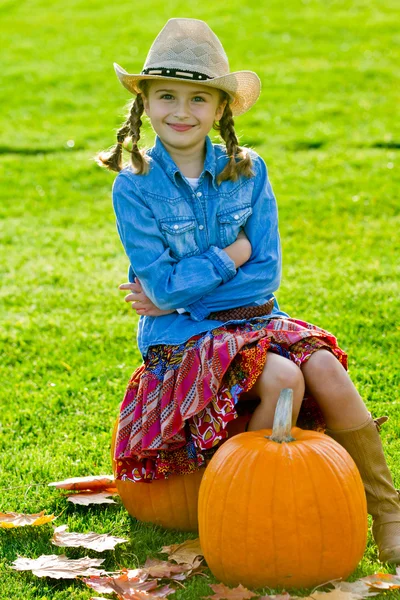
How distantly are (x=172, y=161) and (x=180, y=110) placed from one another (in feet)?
0.71

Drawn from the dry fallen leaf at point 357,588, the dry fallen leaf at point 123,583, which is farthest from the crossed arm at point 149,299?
the dry fallen leaf at point 357,588

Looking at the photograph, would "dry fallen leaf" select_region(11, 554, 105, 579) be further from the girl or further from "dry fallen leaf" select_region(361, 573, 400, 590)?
"dry fallen leaf" select_region(361, 573, 400, 590)

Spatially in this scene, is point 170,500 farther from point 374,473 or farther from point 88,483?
point 374,473

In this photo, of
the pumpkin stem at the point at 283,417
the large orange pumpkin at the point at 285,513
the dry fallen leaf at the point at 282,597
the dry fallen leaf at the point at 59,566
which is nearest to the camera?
the dry fallen leaf at the point at 282,597

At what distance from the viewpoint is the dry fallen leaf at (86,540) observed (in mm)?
3490

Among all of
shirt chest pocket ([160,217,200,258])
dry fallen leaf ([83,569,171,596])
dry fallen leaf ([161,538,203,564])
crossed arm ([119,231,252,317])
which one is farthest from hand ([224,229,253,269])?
dry fallen leaf ([83,569,171,596])

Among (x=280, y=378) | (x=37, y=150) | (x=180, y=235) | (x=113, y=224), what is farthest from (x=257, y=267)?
(x=37, y=150)

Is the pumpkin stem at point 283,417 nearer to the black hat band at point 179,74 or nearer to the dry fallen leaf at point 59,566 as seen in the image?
the dry fallen leaf at point 59,566

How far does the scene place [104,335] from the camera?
20.1 feet

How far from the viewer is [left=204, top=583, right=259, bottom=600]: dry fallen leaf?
3041 millimetres

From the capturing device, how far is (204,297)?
372cm

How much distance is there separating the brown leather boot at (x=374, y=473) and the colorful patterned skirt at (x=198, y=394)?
0.60 feet

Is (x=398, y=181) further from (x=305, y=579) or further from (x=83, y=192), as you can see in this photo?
(x=305, y=579)

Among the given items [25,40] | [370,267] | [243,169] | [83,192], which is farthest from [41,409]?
[25,40]
